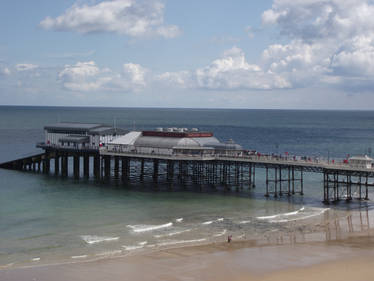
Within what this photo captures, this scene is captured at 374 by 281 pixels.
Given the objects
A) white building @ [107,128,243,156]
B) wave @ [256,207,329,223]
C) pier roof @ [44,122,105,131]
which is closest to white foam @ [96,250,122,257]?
wave @ [256,207,329,223]

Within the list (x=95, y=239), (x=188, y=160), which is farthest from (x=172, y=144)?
(x=95, y=239)

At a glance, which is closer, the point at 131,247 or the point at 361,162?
the point at 131,247

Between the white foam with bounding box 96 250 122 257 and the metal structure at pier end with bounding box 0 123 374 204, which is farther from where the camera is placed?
the metal structure at pier end with bounding box 0 123 374 204

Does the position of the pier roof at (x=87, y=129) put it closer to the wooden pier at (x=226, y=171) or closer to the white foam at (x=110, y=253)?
the wooden pier at (x=226, y=171)

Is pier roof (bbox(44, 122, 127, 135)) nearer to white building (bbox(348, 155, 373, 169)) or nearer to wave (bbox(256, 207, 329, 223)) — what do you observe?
wave (bbox(256, 207, 329, 223))

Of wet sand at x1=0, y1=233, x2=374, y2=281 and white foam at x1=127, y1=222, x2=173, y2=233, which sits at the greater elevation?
white foam at x1=127, y1=222, x2=173, y2=233

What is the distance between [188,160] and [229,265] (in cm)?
3274

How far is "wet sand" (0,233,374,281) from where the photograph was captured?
34.3 m

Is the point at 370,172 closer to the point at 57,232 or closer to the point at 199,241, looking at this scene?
the point at 199,241

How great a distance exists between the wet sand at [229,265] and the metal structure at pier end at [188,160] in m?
19.4

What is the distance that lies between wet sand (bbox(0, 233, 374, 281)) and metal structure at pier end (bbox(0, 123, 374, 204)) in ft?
63.5

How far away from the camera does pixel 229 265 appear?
36812 mm

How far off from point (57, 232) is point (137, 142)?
29043 millimetres

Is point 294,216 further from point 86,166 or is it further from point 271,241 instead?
point 86,166
